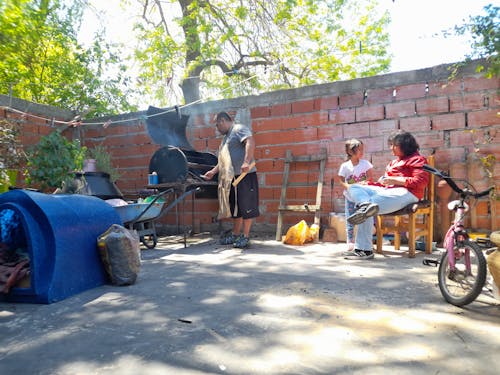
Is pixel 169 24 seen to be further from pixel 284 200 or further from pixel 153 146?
pixel 284 200

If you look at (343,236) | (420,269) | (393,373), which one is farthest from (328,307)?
(343,236)

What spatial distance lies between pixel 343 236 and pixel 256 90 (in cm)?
999

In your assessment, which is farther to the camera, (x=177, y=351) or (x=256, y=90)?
(x=256, y=90)

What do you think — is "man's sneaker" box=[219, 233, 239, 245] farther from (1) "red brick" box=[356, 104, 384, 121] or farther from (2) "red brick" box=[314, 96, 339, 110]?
(1) "red brick" box=[356, 104, 384, 121]

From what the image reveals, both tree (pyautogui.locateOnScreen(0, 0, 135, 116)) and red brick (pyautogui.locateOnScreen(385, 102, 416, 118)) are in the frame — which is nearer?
red brick (pyautogui.locateOnScreen(385, 102, 416, 118))

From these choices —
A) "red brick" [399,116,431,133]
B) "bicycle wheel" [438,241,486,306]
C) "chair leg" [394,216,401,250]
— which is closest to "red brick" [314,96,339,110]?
"red brick" [399,116,431,133]

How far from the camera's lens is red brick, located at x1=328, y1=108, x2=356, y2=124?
17.1 ft

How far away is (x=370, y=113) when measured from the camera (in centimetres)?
508

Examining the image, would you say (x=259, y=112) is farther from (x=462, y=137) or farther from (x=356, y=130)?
(x=462, y=137)

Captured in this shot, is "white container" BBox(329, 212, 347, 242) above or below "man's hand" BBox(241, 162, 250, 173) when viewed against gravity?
below

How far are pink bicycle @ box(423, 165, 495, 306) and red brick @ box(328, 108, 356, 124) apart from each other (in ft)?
9.15

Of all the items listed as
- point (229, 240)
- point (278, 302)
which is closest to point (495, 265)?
Result: point (278, 302)

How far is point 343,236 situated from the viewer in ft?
16.6

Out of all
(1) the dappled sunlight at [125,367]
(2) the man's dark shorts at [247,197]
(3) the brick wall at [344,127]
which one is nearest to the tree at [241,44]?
(3) the brick wall at [344,127]
